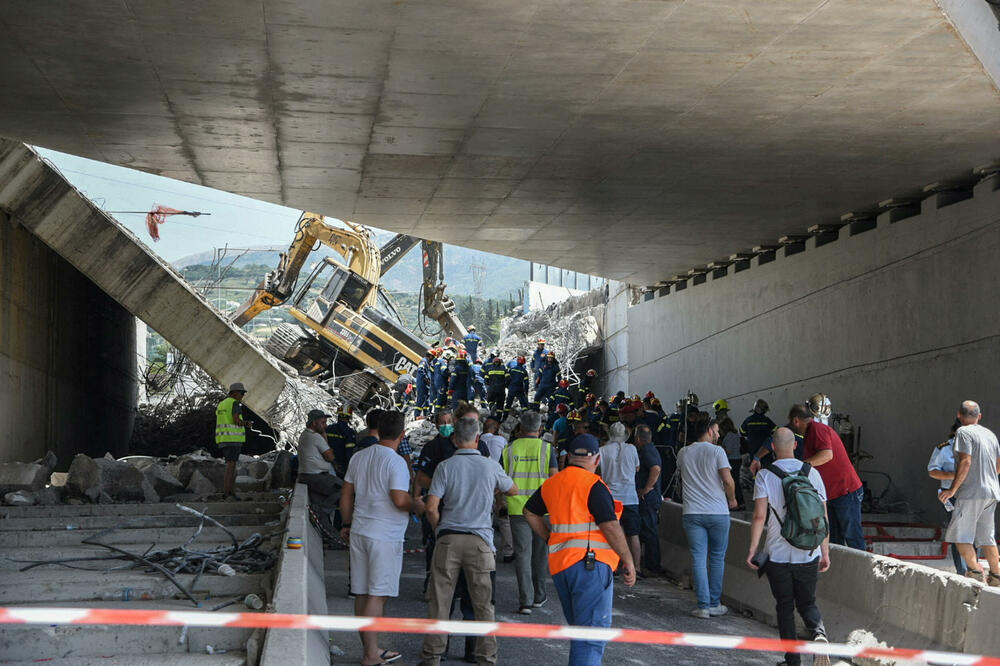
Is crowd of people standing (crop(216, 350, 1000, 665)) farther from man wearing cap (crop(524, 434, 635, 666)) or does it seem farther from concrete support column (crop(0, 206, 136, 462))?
concrete support column (crop(0, 206, 136, 462))

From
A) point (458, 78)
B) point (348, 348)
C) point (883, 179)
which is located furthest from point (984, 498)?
point (348, 348)

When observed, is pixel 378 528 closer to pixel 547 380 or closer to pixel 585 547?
pixel 585 547

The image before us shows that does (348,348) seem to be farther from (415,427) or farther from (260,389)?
(260,389)

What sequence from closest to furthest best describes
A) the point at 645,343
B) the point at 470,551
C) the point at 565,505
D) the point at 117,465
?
the point at 565,505, the point at 470,551, the point at 117,465, the point at 645,343

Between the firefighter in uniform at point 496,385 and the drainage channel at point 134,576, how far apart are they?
1288cm

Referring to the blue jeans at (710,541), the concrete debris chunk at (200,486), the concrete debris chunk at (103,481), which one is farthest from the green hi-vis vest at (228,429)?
the blue jeans at (710,541)

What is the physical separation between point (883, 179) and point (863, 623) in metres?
8.79

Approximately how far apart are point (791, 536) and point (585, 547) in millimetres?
1827

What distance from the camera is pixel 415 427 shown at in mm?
31438

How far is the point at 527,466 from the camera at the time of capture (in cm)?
998

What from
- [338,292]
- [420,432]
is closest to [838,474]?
[420,432]

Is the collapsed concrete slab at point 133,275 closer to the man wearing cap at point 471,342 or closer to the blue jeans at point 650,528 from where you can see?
the man wearing cap at point 471,342

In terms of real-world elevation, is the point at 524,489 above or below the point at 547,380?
below

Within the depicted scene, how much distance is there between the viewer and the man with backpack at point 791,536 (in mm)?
7309
